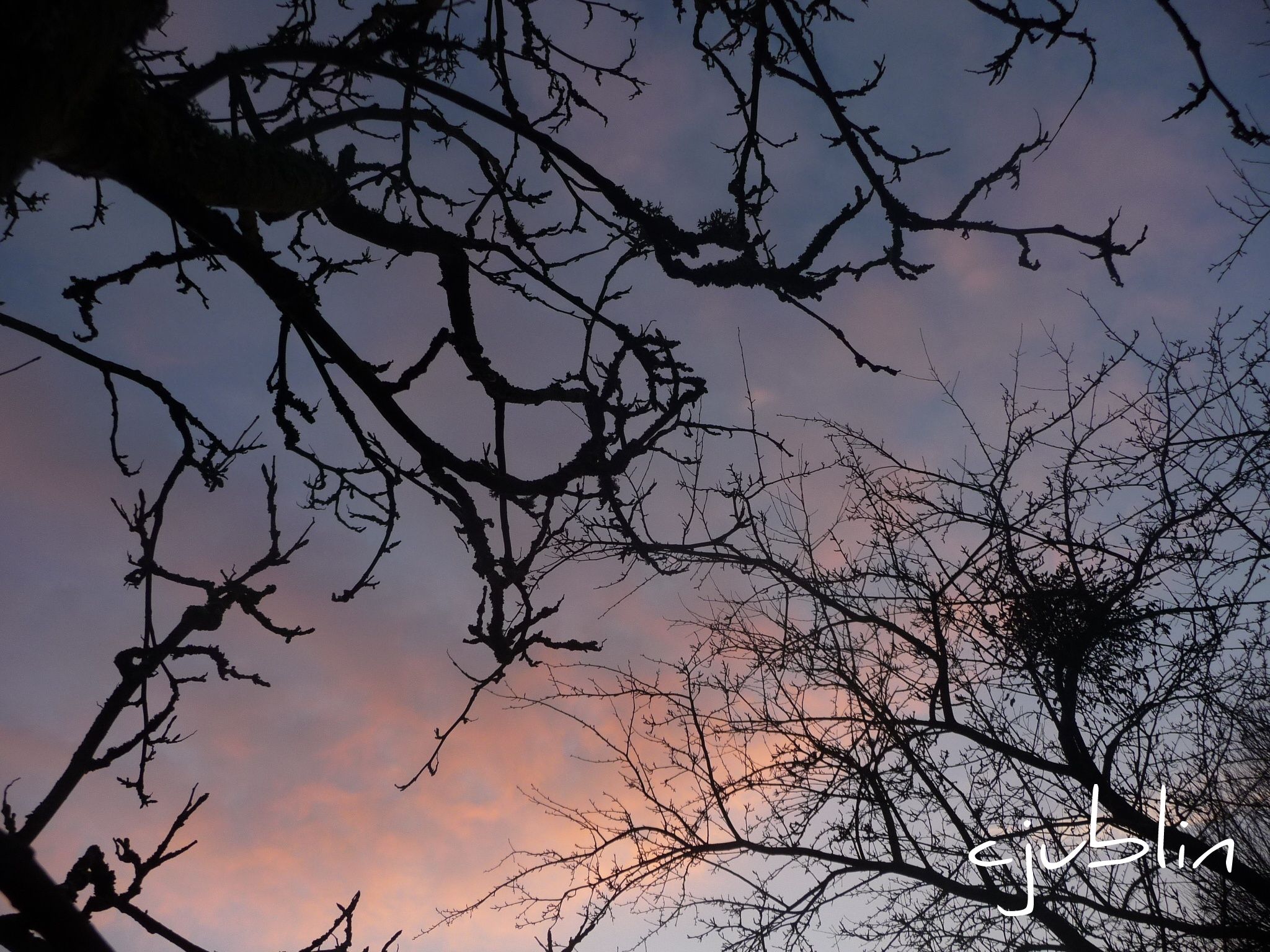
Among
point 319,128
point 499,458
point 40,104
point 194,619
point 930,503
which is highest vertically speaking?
point 930,503

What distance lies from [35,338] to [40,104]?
1577mm

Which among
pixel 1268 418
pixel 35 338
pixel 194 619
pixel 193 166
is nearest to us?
pixel 193 166

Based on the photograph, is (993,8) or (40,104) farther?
(993,8)

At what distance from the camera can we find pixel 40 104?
0.88 meters

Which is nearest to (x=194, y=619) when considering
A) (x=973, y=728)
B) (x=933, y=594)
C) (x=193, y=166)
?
(x=193, y=166)

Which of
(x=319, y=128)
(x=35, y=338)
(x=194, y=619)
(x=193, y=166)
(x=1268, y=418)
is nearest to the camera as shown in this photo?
(x=193, y=166)

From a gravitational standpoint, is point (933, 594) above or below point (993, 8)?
above

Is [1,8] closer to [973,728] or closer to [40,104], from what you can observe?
[40,104]

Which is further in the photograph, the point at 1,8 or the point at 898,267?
the point at 898,267

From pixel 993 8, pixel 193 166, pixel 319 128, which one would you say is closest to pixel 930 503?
pixel 993 8

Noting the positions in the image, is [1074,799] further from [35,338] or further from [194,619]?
[35,338]

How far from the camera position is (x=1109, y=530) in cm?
590

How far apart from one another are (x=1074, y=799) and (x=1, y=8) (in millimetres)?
6921

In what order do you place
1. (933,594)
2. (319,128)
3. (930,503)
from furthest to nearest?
(930,503)
(933,594)
(319,128)
